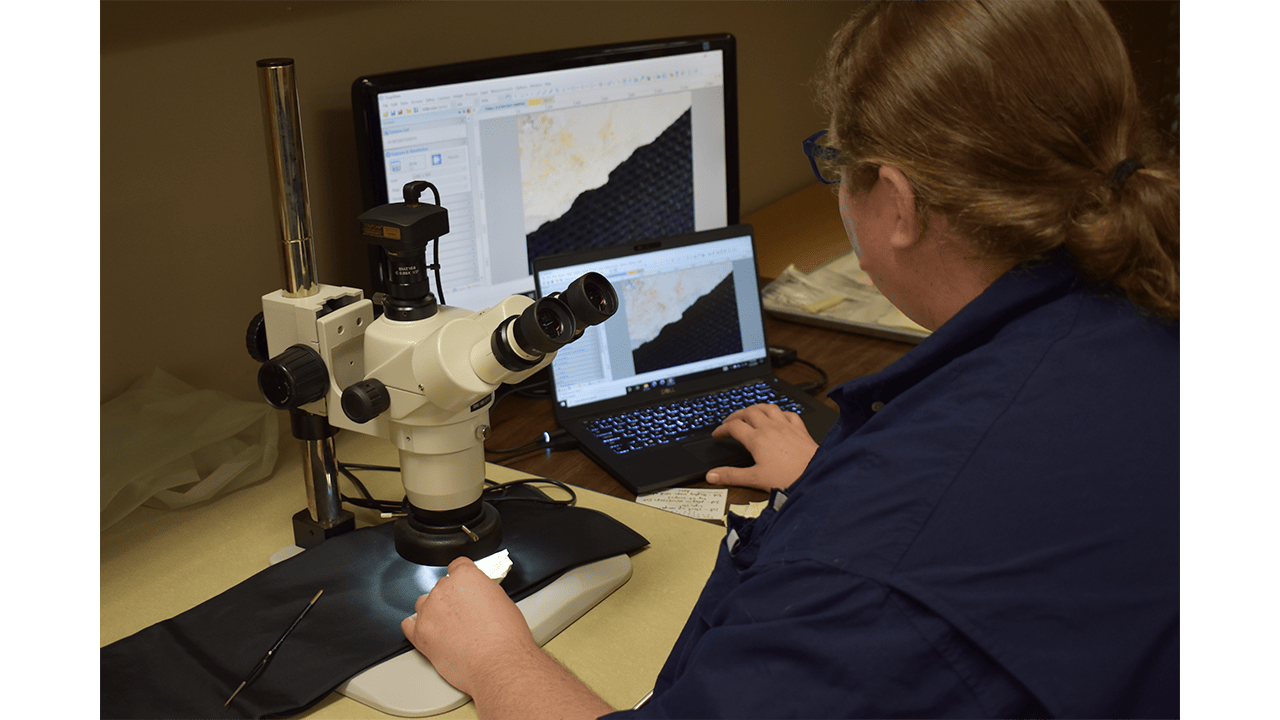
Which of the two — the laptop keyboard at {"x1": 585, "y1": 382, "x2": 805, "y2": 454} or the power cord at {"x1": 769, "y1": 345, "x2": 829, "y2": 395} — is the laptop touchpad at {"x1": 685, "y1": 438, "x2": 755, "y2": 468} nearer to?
the laptop keyboard at {"x1": 585, "y1": 382, "x2": 805, "y2": 454}

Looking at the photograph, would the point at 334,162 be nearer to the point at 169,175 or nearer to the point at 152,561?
the point at 169,175

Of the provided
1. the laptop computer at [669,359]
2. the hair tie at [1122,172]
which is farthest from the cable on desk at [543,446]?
the hair tie at [1122,172]

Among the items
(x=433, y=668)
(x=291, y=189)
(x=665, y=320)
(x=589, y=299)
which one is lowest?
(x=433, y=668)

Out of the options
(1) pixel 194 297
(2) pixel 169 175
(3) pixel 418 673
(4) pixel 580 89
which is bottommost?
(3) pixel 418 673

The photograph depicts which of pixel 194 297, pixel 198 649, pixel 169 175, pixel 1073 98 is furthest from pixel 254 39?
pixel 1073 98

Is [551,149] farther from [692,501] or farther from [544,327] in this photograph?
[544,327]

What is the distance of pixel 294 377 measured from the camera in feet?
3.31

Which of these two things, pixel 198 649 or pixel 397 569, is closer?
pixel 198 649

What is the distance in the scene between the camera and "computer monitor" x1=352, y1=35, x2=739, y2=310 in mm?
1454

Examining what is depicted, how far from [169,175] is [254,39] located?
0.22m

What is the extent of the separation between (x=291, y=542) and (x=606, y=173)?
815 millimetres

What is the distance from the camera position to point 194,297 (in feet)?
4.59

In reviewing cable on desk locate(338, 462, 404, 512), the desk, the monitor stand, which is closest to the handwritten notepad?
the desk

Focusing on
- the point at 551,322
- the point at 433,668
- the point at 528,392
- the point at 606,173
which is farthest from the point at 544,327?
the point at 606,173
